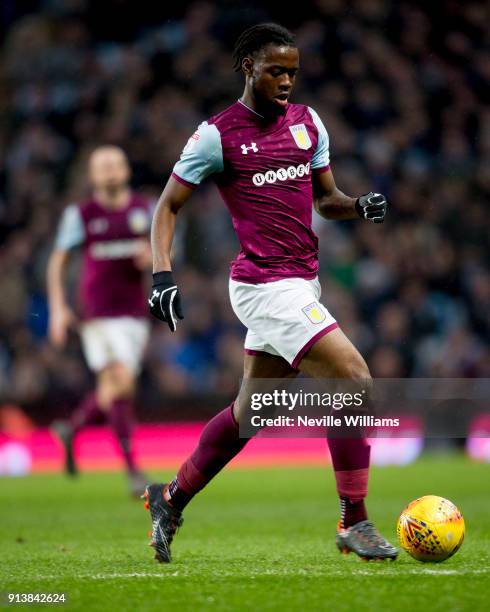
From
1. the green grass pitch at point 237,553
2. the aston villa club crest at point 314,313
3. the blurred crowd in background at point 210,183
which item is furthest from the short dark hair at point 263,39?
the blurred crowd in background at point 210,183

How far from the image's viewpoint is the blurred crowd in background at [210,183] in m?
12.6

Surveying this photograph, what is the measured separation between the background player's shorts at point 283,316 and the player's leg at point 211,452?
0.25 feet

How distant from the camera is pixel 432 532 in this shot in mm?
4527

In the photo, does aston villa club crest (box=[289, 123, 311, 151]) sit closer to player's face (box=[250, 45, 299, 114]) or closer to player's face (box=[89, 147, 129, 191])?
player's face (box=[250, 45, 299, 114])

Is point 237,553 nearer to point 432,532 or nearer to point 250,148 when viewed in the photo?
point 432,532

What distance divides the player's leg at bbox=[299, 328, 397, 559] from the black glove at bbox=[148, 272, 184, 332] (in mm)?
551

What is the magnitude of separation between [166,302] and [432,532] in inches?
53.6

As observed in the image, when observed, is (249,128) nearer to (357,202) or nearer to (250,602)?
(357,202)

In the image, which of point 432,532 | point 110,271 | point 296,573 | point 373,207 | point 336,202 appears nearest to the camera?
point 296,573

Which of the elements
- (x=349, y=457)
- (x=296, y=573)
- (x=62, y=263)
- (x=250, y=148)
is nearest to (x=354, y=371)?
(x=349, y=457)

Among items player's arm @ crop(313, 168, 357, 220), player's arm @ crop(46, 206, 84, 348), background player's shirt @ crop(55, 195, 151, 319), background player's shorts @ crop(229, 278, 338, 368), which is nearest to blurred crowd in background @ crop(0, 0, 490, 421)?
background player's shirt @ crop(55, 195, 151, 319)

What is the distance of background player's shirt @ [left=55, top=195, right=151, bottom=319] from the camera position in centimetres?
891

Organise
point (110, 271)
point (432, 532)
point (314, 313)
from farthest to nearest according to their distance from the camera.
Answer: point (110, 271) → point (314, 313) → point (432, 532)

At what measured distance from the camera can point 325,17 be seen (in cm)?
1461
